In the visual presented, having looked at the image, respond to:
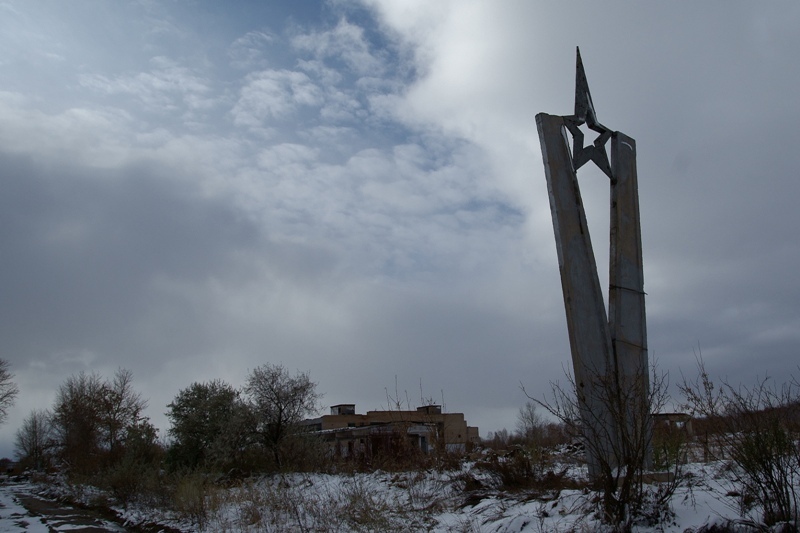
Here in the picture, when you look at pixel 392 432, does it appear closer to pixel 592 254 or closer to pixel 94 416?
pixel 592 254

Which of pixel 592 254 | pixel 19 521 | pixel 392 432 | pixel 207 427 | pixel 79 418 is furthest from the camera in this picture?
pixel 79 418

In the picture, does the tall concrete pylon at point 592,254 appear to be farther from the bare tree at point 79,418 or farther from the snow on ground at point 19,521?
the bare tree at point 79,418

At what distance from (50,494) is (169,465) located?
12.9m

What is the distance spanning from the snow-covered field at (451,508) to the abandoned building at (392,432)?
32.5 inches

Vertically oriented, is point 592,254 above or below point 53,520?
above

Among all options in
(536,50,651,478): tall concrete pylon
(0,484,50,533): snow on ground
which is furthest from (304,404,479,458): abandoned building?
(0,484,50,533): snow on ground

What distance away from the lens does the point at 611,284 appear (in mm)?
9664

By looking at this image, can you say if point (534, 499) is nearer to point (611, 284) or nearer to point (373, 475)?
point (611, 284)

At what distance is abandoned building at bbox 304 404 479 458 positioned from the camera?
13.2 m

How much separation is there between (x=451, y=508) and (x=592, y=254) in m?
4.74

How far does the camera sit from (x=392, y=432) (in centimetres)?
1648

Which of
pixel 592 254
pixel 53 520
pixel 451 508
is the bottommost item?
pixel 53 520


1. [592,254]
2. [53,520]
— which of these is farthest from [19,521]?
[592,254]

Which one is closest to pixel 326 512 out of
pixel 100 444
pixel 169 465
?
pixel 169 465
